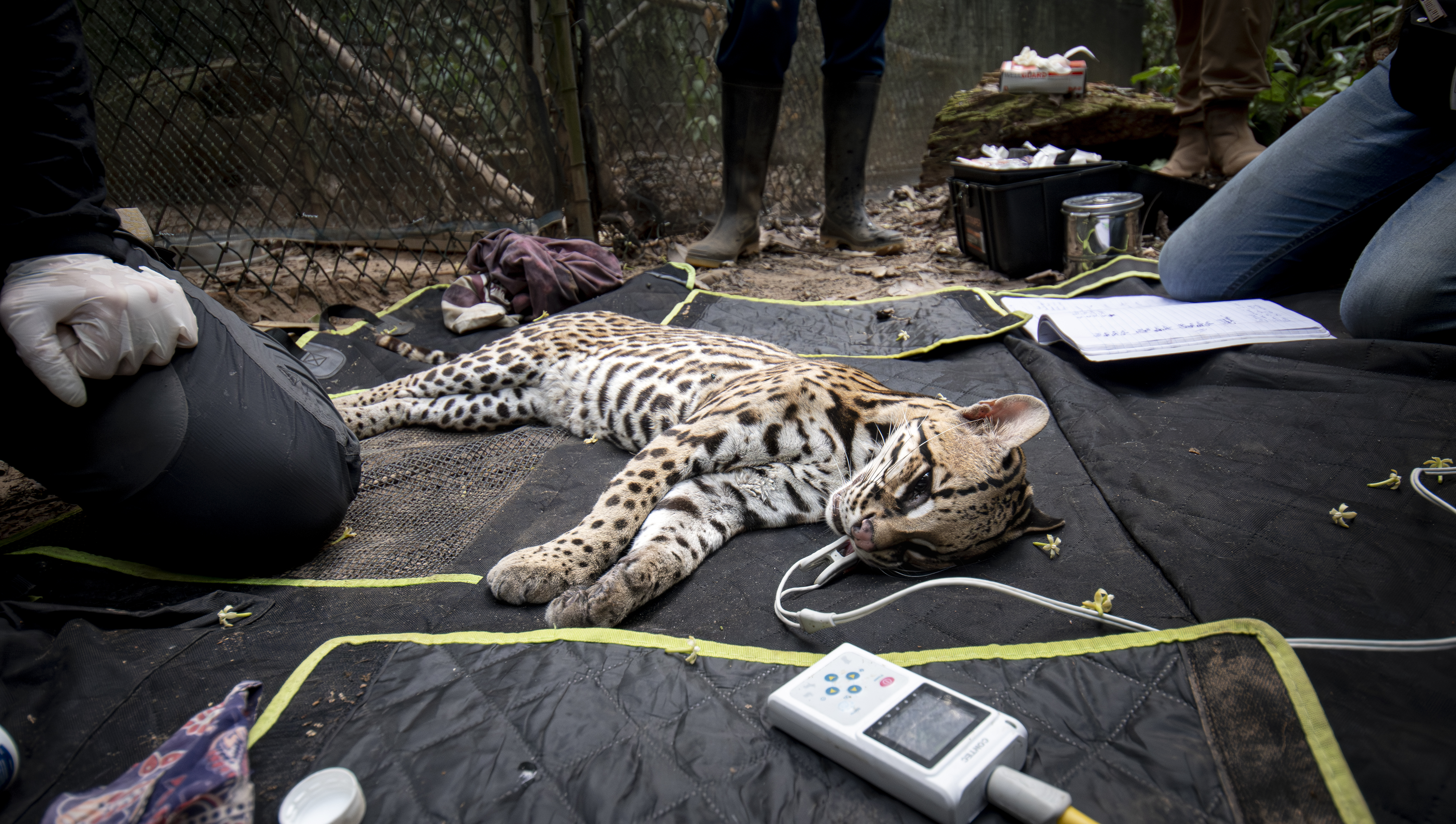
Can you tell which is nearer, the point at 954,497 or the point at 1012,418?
the point at 954,497

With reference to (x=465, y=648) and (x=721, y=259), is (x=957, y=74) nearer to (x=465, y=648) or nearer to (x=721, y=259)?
(x=721, y=259)

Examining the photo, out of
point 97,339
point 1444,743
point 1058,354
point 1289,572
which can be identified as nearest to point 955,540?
point 1289,572

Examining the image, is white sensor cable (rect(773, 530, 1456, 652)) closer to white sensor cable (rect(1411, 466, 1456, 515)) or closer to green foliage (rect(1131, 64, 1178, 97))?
white sensor cable (rect(1411, 466, 1456, 515))

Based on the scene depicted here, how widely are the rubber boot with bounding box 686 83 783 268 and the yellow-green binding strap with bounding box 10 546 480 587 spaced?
13.9 feet

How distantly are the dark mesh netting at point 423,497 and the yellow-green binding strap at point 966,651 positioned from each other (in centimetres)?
57

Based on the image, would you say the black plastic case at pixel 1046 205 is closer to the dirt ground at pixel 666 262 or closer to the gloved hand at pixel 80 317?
the dirt ground at pixel 666 262

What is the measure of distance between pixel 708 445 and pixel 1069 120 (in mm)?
6987

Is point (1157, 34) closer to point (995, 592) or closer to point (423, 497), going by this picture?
point (995, 592)

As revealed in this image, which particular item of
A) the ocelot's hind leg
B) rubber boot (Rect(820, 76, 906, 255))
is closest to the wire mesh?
rubber boot (Rect(820, 76, 906, 255))

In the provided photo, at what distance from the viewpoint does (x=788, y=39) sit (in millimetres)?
5375

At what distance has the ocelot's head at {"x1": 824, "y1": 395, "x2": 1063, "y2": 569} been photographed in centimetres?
214

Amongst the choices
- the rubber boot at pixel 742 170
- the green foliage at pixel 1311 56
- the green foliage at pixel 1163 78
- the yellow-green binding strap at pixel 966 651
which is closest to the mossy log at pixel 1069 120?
the green foliage at pixel 1163 78

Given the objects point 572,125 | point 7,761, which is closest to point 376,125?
point 572,125

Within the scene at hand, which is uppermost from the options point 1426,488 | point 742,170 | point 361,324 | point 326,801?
point 742,170
